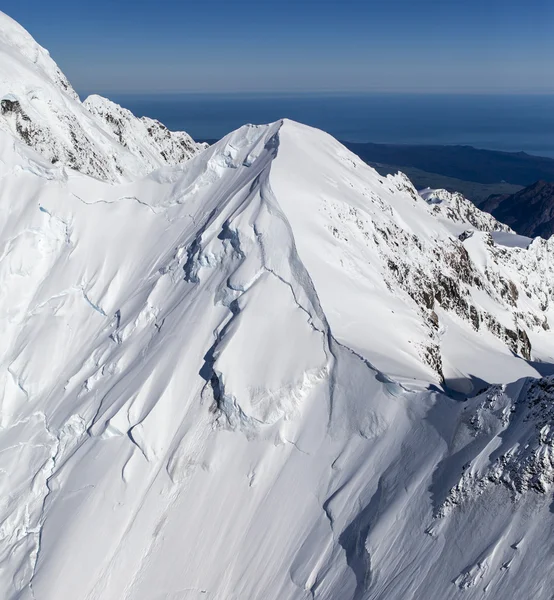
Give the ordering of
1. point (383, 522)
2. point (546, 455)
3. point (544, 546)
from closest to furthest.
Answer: point (544, 546), point (546, 455), point (383, 522)

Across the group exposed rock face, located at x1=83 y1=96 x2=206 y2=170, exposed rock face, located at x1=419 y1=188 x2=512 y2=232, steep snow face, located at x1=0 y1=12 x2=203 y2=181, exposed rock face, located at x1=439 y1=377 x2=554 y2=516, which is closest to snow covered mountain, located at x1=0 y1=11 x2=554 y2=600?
exposed rock face, located at x1=439 y1=377 x2=554 y2=516

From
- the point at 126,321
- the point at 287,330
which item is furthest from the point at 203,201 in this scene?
the point at 287,330

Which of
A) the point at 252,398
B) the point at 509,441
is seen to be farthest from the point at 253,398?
the point at 509,441

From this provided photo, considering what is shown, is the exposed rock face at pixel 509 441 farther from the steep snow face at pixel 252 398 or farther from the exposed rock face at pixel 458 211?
the exposed rock face at pixel 458 211

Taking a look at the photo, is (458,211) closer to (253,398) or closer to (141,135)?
(141,135)

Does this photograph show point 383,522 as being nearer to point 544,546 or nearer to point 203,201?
point 544,546

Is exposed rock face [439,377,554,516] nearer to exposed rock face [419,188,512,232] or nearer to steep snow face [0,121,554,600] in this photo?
steep snow face [0,121,554,600]
